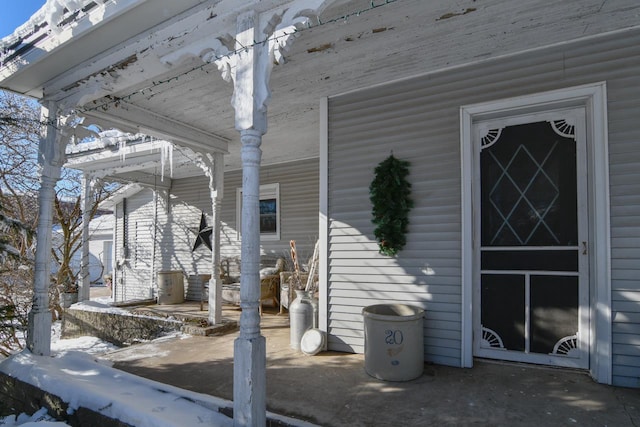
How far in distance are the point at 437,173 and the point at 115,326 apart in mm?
5671

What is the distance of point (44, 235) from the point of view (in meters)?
3.79

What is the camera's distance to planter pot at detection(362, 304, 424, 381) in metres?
3.13

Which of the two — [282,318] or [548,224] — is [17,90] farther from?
[548,224]

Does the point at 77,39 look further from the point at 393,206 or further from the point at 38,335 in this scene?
the point at 393,206

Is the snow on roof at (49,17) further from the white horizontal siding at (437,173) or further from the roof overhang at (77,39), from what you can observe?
the white horizontal siding at (437,173)

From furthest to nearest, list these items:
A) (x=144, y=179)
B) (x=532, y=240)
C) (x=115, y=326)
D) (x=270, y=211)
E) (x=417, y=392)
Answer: (x=144, y=179) → (x=270, y=211) → (x=115, y=326) → (x=532, y=240) → (x=417, y=392)

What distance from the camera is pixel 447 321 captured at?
351 cm

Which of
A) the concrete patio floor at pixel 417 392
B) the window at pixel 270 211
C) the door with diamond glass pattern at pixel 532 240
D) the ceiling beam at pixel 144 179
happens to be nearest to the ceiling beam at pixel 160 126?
the window at pixel 270 211

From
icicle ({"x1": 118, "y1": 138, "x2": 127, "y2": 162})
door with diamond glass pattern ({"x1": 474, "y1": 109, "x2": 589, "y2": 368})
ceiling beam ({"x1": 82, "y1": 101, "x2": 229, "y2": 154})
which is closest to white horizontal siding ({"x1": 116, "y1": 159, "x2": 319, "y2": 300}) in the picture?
ceiling beam ({"x1": 82, "y1": 101, "x2": 229, "y2": 154})

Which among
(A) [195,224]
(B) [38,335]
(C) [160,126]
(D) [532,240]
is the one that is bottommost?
(B) [38,335]

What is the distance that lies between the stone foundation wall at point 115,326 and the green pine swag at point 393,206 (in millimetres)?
3409

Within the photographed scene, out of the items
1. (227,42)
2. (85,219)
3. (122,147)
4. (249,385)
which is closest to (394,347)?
(249,385)

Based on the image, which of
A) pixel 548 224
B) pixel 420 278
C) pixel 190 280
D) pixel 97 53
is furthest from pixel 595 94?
pixel 190 280

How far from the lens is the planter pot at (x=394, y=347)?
313cm
